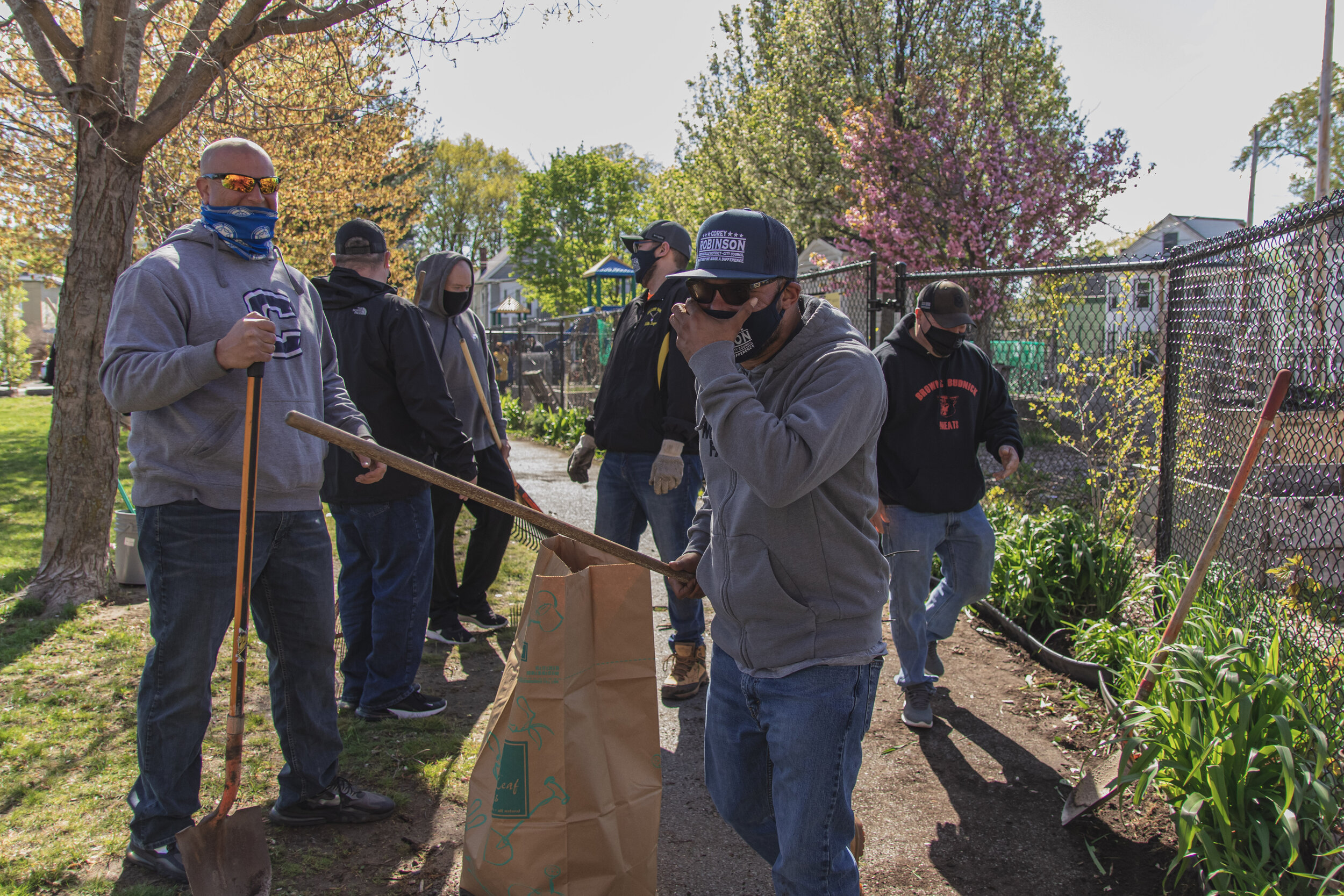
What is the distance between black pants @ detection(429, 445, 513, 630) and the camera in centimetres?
516

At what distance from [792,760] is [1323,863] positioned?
1721 millimetres

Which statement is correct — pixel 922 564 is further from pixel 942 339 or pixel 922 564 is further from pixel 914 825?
pixel 914 825

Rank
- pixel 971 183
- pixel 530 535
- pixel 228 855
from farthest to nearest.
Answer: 1. pixel 971 183
2. pixel 530 535
3. pixel 228 855

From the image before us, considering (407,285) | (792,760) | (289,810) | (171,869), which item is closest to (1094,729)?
(792,760)

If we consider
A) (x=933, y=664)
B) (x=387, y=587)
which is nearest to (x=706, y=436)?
(x=387, y=587)

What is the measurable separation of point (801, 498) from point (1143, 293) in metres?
5.15

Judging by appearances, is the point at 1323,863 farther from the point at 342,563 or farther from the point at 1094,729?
the point at 342,563

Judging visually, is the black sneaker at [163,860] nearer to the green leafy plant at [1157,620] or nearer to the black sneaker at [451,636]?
the black sneaker at [451,636]

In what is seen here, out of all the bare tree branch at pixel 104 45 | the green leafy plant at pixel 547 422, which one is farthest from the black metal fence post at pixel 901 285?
the green leafy plant at pixel 547 422

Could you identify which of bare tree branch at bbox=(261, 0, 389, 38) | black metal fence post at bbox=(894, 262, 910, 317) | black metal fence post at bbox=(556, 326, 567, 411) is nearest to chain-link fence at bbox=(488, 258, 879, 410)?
black metal fence post at bbox=(556, 326, 567, 411)

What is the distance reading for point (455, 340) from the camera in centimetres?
495

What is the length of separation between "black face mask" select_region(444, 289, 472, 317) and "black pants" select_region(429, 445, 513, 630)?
791mm

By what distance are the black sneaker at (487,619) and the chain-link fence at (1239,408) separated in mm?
3160

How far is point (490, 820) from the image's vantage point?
225cm
